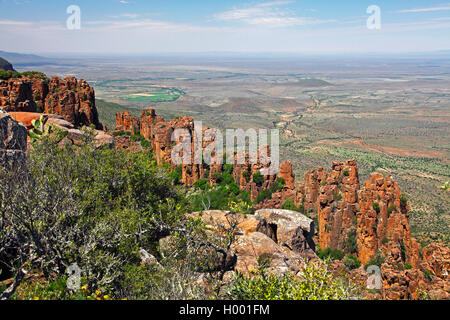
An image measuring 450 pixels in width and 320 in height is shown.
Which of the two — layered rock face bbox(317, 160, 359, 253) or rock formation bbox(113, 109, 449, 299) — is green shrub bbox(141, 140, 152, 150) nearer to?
rock formation bbox(113, 109, 449, 299)

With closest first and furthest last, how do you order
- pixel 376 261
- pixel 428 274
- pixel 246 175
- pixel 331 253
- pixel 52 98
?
pixel 428 274 → pixel 376 261 → pixel 331 253 → pixel 52 98 → pixel 246 175

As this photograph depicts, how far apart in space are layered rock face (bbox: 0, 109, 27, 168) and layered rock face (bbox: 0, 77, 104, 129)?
71.0 feet

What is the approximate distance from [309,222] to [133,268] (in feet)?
45.4

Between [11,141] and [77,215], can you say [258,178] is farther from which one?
[77,215]

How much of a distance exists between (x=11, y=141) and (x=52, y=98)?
27575 millimetres

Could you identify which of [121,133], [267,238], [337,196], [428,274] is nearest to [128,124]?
[121,133]

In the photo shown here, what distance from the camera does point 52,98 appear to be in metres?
43.7

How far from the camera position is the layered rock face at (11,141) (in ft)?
57.3

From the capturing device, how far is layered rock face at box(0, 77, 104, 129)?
129ft

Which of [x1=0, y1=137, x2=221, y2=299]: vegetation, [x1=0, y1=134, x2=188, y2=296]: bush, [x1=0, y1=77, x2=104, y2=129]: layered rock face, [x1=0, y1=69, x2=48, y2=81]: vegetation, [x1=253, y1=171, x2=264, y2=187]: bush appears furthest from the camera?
[x1=0, y1=69, x2=48, y2=81]: vegetation

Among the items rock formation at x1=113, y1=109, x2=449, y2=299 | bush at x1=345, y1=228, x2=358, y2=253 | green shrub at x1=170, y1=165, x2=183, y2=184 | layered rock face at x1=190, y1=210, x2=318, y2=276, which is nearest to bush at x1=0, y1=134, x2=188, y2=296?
layered rock face at x1=190, y1=210, x2=318, y2=276

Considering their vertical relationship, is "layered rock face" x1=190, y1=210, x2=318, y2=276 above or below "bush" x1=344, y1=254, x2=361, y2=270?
above

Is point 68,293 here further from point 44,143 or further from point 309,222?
point 309,222
